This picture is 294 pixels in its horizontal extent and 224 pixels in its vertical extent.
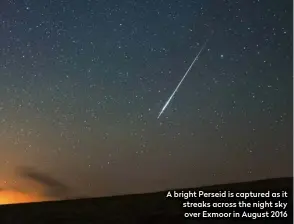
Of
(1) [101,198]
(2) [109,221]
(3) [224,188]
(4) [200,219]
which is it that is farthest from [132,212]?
(3) [224,188]

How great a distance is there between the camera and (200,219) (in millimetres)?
14047

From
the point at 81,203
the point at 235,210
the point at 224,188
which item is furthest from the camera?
the point at 224,188

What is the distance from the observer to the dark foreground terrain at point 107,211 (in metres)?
14.7

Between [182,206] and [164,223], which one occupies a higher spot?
[182,206]

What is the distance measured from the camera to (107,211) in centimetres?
1645

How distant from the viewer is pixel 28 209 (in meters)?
17.3

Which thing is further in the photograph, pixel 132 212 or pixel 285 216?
pixel 132 212

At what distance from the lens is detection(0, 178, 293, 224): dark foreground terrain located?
14.7 metres

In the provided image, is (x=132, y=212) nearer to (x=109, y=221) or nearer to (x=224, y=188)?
(x=109, y=221)

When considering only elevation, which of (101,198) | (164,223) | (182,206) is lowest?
(164,223)

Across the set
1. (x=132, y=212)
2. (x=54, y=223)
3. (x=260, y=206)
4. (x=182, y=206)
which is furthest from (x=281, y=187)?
(x=54, y=223)

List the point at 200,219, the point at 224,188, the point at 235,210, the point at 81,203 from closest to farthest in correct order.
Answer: the point at 200,219, the point at 235,210, the point at 81,203, the point at 224,188

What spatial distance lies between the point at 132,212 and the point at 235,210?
13.2 feet

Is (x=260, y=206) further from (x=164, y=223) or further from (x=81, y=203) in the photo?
(x=81, y=203)
